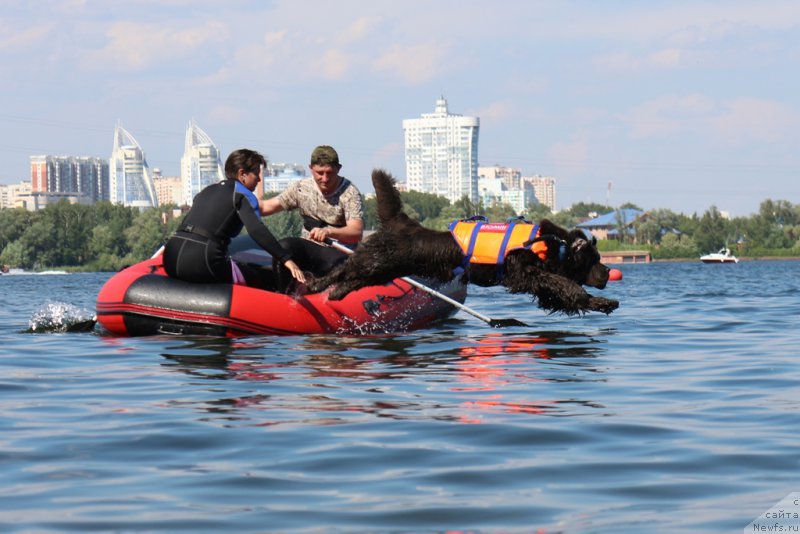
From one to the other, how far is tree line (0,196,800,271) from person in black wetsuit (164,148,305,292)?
77906 millimetres

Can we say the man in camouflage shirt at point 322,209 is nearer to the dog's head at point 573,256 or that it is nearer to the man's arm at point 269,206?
the man's arm at point 269,206

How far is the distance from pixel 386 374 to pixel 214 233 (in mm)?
2640

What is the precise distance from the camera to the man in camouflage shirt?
1056cm

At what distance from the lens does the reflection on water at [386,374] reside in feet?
20.4

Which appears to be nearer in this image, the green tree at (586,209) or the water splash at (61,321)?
the water splash at (61,321)

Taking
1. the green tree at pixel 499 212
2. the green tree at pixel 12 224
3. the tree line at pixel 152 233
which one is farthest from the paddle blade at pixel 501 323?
the green tree at pixel 499 212

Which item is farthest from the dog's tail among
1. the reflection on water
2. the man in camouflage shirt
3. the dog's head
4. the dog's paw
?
the dog's paw

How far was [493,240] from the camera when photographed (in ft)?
32.7

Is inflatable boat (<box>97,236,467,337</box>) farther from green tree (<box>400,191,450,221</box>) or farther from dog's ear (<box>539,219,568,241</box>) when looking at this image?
green tree (<box>400,191,450,221</box>)

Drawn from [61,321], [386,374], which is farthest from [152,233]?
[386,374]

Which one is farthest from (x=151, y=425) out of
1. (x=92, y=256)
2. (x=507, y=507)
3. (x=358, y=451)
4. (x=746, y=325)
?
(x=92, y=256)

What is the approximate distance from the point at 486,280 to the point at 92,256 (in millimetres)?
97760

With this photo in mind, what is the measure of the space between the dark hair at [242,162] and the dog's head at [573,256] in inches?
95.6

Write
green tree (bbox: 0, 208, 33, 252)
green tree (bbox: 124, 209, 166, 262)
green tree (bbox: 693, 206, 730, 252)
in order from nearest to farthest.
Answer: green tree (bbox: 124, 209, 166, 262), green tree (bbox: 0, 208, 33, 252), green tree (bbox: 693, 206, 730, 252)
